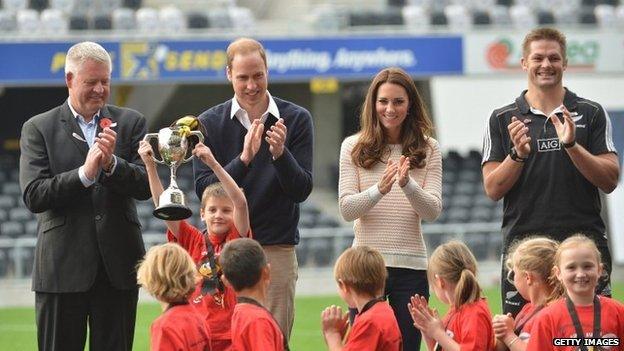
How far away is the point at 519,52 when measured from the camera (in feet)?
86.9

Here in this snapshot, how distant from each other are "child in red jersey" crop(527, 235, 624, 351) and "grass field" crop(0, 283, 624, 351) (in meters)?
7.14

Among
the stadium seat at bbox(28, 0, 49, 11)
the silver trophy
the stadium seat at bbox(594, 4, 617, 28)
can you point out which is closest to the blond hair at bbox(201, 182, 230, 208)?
the silver trophy

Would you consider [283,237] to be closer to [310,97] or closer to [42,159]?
[42,159]

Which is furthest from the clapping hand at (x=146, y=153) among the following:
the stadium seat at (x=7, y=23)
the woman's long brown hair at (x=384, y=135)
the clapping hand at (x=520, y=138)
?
the stadium seat at (x=7, y=23)

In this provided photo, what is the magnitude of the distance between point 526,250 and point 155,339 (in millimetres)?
1744

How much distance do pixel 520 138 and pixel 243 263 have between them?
1.50 meters

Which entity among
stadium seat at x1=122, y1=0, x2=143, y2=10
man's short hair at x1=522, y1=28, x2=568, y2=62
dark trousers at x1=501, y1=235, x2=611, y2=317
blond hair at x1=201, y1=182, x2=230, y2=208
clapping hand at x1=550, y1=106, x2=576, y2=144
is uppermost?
stadium seat at x1=122, y1=0, x2=143, y2=10

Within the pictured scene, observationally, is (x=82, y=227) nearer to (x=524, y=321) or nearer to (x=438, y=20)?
(x=524, y=321)

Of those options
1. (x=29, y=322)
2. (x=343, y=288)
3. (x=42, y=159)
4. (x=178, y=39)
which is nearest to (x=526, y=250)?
(x=343, y=288)

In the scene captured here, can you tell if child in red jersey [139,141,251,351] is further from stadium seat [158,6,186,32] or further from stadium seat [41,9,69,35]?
stadium seat [158,6,186,32]

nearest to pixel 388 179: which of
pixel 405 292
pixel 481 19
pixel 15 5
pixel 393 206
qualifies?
pixel 393 206

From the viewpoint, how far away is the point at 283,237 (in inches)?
278

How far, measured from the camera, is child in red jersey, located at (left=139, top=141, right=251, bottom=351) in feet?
21.9

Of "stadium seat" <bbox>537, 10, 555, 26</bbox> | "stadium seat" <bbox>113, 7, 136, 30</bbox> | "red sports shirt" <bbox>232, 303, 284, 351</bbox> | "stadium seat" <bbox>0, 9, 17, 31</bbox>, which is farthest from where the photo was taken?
"stadium seat" <bbox>537, 10, 555, 26</bbox>
